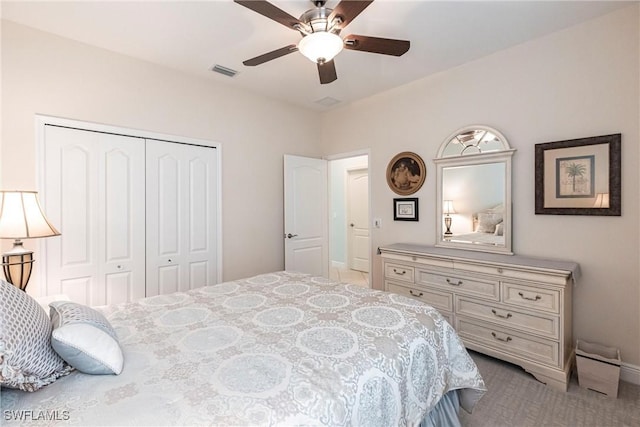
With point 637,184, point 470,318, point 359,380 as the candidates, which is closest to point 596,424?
point 470,318

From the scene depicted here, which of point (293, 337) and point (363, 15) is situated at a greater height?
point (363, 15)

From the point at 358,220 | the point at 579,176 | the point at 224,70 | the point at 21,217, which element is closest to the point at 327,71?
the point at 224,70

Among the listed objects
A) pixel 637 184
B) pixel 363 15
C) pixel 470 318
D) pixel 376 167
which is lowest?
pixel 470 318

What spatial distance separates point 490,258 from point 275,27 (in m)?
2.57

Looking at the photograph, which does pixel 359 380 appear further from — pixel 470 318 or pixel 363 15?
pixel 363 15

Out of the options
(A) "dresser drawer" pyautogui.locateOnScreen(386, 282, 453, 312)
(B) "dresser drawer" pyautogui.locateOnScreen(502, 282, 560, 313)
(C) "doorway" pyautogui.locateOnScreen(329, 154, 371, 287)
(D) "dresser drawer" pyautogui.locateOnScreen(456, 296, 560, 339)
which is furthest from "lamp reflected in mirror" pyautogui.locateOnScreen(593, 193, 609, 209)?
(C) "doorway" pyautogui.locateOnScreen(329, 154, 371, 287)

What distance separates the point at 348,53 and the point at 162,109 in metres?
1.88

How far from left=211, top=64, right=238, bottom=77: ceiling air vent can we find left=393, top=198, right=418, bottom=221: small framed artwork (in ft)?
7.45

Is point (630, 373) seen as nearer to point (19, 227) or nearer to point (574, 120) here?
point (574, 120)

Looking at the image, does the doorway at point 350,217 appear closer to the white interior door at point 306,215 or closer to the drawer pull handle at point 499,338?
the white interior door at point 306,215

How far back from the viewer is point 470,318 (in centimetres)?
260

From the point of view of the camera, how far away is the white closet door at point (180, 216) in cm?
294

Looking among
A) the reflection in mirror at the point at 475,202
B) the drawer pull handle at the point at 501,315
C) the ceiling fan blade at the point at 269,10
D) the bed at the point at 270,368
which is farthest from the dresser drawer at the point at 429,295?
the ceiling fan blade at the point at 269,10

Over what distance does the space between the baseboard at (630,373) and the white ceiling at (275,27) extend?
2.59 metres
